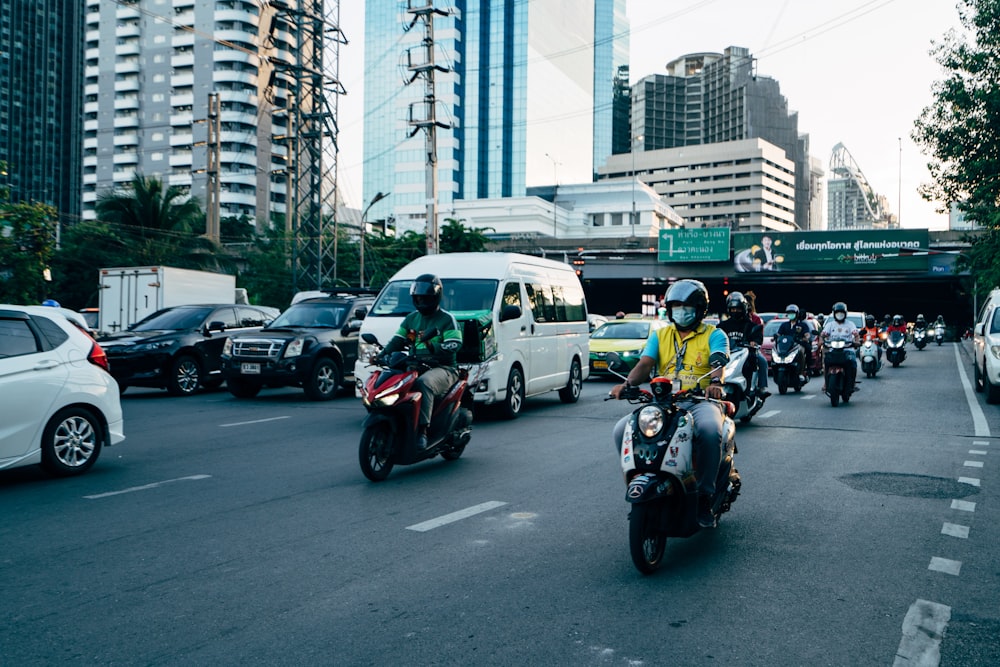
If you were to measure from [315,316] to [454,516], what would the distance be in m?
10.8

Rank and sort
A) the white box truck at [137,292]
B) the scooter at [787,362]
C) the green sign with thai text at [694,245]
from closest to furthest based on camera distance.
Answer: the scooter at [787,362] < the white box truck at [137,292] < the green sign with thai text at [694,245]

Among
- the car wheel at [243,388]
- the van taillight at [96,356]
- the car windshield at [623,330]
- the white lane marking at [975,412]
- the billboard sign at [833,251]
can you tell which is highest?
the billboard sign at [833,251]

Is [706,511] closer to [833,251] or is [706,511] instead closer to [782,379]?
[782,379]

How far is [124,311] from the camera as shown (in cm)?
2270

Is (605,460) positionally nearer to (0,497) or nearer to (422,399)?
(422,399)

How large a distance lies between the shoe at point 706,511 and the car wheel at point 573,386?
32.4 ft

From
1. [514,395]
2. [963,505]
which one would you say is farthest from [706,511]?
[514,395]

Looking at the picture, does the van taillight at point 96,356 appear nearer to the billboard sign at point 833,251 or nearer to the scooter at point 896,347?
the scooter at point 896,347

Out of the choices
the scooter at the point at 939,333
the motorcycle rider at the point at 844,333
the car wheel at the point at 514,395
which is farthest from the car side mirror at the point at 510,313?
the scooter at the point at 939,333

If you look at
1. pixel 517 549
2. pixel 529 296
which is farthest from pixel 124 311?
pixel 517 549

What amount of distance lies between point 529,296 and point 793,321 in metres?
7.01

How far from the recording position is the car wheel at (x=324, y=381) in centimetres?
1529

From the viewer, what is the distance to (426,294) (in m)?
8.23

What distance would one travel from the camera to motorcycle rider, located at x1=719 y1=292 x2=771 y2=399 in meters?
12.0
